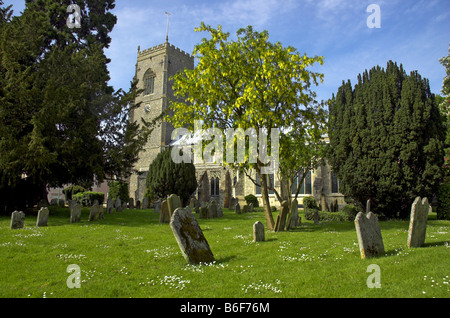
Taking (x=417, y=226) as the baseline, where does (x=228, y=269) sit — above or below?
below

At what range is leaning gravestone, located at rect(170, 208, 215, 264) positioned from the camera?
5.84 metres

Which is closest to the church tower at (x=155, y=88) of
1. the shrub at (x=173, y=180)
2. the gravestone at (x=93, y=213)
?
the shrub at (x=173, y=180)

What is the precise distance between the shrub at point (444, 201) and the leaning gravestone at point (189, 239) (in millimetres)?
12633

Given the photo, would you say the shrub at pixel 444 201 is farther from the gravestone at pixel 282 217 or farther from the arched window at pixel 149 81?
the arched window at pixel 149 81

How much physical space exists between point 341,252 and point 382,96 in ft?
35.5

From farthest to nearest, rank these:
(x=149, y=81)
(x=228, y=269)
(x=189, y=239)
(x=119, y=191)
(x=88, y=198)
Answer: (x=149, y=81)
(x=119, y=191)
(x=88, y=198)
(x=189, y=239)
(x=228, y=269)

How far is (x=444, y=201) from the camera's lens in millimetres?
13523

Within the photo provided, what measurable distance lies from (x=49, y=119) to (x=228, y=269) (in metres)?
11.3

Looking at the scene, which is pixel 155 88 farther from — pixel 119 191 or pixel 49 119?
pixel 49 119

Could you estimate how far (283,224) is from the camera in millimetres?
10102

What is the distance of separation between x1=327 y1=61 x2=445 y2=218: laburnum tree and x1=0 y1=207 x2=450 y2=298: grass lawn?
5.47 metres

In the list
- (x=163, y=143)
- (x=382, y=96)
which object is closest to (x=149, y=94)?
(x=163, y=143)

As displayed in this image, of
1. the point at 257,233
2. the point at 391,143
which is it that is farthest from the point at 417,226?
the point at 391,143
